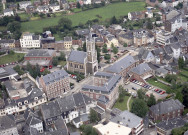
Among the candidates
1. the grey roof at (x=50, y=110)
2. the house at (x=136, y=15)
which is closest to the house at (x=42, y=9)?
the house at (x=136, y=15)

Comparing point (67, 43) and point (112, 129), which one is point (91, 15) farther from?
point (112, 129)

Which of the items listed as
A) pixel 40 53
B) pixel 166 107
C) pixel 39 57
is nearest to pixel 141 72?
pixel 166 107

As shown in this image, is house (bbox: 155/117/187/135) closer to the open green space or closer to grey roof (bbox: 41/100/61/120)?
the open green space

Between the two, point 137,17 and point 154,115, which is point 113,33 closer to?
point 137,17

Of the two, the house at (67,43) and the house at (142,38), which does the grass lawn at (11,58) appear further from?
the house at (142,38)

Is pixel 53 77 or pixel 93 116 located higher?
pixel 53 77

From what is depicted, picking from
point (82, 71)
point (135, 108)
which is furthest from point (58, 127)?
point (82, 71)
